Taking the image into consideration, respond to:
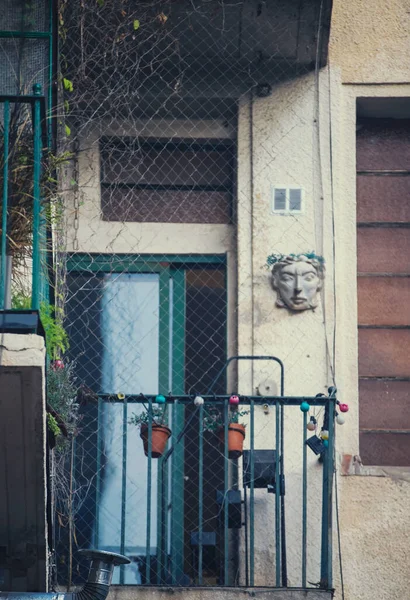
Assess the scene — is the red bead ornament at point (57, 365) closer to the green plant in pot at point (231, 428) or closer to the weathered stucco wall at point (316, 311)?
the green plant in pot at point (231, 428)

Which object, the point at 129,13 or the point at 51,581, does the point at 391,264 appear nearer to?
the point at 129,13

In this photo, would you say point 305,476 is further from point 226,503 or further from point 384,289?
point 384,289

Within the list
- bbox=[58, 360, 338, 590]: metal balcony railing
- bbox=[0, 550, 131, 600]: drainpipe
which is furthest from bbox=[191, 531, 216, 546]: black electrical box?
bbox=[0, 550, 131, 600]: drainpipe

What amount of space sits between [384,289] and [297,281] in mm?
789

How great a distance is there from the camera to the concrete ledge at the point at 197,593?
22.8 feet

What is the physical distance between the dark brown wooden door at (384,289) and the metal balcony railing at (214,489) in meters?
0.58

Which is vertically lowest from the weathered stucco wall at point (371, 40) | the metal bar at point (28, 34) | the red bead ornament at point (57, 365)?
the red bead ornament at point (57, 365)

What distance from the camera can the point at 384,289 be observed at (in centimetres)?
875

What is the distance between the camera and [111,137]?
8.82 meters

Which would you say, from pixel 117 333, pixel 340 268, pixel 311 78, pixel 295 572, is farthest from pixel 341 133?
pixel 295 572

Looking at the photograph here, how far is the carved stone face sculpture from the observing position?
27.3 feet

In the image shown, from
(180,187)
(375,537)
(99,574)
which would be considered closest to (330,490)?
(375,537)

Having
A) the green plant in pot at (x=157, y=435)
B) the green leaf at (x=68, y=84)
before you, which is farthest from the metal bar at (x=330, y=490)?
the green leaf at (x=68, y=84)

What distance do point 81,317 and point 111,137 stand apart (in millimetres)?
1316
